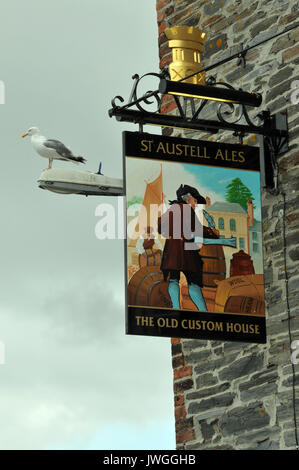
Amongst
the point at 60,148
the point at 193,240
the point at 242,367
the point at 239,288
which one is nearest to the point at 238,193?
the point at 193,240

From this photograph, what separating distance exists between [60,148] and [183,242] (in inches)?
72.9

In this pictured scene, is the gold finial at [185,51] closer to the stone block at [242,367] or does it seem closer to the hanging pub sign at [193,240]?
the hanging pub sign at [193,240]

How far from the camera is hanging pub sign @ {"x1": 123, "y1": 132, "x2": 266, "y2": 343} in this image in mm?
9852

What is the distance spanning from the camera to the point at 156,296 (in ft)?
32.3

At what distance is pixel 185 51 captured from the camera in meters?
11.5

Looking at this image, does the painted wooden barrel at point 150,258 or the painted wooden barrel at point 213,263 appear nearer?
the painted wooden barrel at point 150,258

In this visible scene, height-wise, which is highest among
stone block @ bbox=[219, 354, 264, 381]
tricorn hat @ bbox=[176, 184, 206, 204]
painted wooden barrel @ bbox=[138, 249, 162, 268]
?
tricorn hat @ bbox=[176, 184, 206, 204]

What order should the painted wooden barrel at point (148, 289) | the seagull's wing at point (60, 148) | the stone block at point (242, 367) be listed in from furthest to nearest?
the seagull's wing at point (60, 148) → the stone block at point (242, 367) → the painted wooden barrel at point (148, 289)

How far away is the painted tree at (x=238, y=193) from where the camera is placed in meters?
10.5

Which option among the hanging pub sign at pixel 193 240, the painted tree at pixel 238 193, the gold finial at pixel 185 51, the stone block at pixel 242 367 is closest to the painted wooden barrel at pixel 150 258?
the hanging pub sign at pixel 193 240

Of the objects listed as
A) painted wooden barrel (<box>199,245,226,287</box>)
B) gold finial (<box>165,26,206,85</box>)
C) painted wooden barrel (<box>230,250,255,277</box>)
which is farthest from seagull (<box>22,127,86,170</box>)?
painted wooden barrel (<box>230,250,255,277</box>)

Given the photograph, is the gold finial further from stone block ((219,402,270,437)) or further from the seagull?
stone block ((219,402,270,437))
